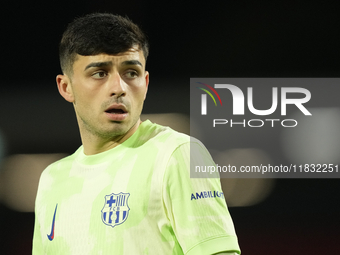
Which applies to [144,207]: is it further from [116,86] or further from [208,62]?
[208,62]

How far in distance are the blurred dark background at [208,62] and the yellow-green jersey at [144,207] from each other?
1488 mm

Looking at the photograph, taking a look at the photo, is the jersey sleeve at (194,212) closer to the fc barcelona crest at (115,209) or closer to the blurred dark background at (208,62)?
the fc barcelona crest at (115,209)

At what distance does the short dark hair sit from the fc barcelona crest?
1.56ft

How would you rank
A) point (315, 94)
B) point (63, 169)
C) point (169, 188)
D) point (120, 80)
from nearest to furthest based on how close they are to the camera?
1. point (169, 188)
2. point (120, 80)
3. point (63, 169)
4. point (315, 94)

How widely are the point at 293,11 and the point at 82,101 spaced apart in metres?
1.96

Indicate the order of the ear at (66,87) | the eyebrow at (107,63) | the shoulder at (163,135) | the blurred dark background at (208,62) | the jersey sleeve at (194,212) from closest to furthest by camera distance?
1. the jersey sleeve at (194,212)
2. the shoulder at (163,135)
3. the eyebrow at (107,63)
4. the ear at (66,87)
5. the blurred dark background at (208,62)

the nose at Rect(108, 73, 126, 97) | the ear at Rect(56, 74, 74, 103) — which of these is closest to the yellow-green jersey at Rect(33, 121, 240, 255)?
the nose at Rect(108, 73, 126, 97)

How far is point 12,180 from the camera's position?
2691mm

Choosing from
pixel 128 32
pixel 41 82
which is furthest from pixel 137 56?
pixel 41 82

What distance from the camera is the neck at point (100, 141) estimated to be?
1288 mm

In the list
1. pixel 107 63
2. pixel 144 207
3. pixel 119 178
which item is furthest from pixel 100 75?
pixel 144 207

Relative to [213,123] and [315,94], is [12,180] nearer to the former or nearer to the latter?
[213,123]

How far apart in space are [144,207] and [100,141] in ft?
1.24

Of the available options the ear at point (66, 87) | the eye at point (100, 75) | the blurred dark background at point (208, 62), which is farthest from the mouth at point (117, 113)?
the blurred dark background at point (208, 62)
